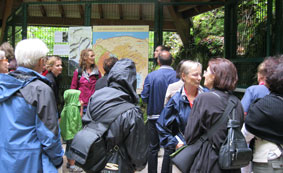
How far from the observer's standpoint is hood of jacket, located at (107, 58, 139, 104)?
3.19 m

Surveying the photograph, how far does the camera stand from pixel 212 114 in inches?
115

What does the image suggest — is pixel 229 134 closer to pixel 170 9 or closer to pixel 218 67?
pixel 218 67

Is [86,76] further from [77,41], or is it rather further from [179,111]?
[179,111]

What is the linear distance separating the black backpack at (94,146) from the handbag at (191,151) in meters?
0.64

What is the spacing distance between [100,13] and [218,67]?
6624 millimetres

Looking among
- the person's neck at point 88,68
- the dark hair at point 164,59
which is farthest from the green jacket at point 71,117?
the dark hair at point 164,59

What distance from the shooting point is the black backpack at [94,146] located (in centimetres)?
286

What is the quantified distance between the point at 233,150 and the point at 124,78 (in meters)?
1.24

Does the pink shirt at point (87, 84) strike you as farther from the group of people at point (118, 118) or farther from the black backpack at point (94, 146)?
the black backpack at point (94, 146)

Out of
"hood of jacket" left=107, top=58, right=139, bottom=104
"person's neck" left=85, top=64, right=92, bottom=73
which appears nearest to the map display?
"person's neck" left=85, top=64, right=92, bottom=73

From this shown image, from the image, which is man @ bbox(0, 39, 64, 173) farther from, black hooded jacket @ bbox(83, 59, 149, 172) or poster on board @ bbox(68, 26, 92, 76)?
poster on board @ bbox(68, 26, 92, 76)

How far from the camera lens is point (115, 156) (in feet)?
9.95

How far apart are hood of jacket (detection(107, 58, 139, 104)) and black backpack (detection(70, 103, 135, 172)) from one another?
0.25 m

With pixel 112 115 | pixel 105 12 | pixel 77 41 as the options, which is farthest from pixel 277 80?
pixel 105 12
